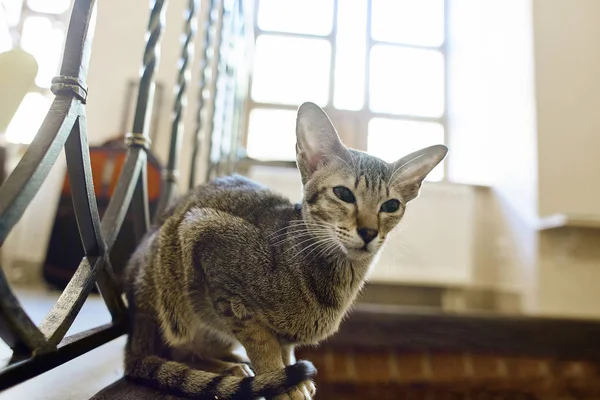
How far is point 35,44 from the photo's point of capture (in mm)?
1547

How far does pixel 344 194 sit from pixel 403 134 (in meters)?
2.64

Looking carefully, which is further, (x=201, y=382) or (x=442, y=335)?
(x=442, y=335)

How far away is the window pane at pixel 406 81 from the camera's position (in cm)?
333

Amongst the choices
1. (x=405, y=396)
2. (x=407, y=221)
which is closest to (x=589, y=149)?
(x=407, y=221)

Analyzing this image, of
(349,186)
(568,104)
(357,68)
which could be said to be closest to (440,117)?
(357,68)

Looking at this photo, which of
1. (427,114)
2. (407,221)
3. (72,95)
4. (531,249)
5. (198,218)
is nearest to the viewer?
(72,95)

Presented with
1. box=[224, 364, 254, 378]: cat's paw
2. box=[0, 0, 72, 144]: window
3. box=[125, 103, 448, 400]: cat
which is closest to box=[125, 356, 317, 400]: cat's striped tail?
Result: box=[125, 103, 448, 400]: cat

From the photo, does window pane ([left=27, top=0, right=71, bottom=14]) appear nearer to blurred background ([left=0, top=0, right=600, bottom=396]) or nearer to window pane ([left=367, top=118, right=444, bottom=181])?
blurred background ([left=0, top=0, right=600, bottom=396])

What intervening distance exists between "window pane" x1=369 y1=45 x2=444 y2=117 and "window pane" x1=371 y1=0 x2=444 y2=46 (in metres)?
0.10

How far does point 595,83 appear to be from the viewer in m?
2.69

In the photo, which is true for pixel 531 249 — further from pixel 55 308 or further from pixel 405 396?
pixel 55 308

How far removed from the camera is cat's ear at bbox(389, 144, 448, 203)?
833 millimetres

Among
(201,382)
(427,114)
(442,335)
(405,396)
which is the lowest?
(405,396)

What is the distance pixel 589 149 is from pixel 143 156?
2.84 meters
